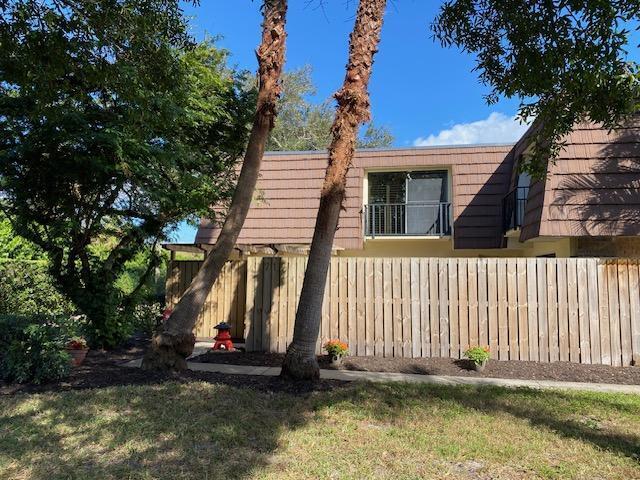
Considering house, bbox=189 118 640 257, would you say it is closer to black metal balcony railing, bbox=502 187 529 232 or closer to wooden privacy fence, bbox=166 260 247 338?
black metal balcony railing, bbox=502 187 529 232

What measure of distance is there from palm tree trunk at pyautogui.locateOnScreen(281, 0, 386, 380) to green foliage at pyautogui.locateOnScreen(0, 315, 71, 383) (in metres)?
3.05

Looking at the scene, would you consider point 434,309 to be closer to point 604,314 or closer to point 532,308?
point 532,308

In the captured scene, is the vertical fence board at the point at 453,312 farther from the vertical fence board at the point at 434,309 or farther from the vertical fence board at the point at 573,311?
the vertical fence board at the point at 573,311

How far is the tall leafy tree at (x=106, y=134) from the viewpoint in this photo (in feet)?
17.5

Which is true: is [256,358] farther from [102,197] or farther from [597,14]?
[597,14]

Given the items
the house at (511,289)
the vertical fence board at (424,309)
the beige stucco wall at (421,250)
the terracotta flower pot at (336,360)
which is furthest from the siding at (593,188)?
the terracotta flower pot at (336,360)

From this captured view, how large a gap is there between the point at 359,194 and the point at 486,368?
27.4 ft

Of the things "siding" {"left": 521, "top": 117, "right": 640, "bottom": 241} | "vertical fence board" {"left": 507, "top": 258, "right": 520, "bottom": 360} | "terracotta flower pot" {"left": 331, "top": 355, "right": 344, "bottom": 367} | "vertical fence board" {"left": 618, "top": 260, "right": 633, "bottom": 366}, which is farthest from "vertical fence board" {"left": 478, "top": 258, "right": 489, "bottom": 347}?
"terracotta flower pot" {"left": 331, "top": 355, "right": 344, "bottom": 367}

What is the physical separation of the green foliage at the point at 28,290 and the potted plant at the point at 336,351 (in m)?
6.17

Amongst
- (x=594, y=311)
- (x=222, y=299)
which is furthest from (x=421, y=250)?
(x=594, y=311)

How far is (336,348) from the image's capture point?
8.33m

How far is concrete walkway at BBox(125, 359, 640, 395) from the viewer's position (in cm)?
711

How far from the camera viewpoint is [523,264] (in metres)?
8.81

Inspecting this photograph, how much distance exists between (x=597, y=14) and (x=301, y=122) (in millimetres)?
26517
